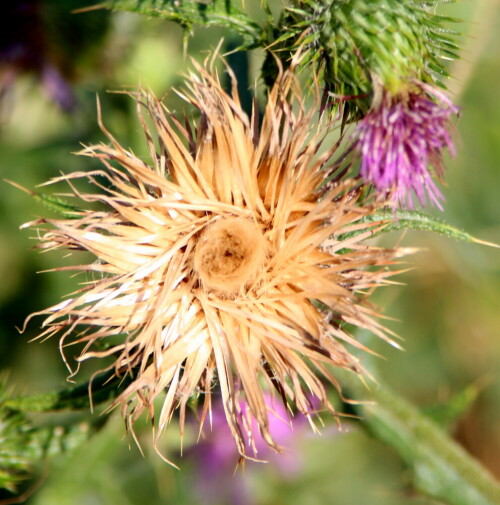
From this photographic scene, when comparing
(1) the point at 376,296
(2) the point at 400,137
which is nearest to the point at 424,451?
(1) the point at 376,296

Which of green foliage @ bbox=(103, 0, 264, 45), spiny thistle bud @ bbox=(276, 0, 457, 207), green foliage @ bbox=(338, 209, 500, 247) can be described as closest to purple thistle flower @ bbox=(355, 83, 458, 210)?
spiny thistle bud @ bbox=(276, 0, 457, 207)

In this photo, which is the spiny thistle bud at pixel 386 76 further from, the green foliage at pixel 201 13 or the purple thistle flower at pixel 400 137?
the green foliage at pixel 201 13

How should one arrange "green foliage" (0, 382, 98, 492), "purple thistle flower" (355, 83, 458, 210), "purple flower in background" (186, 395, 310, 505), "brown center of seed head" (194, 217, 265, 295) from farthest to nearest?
"purple flower in background" (186, 395, 310, 505) < "green foliage" (0, 382, 98, 492) < "brown center of seed head" (194, 217, 265, 295) < "purple thistle flower" (355, 83, 458, 210)

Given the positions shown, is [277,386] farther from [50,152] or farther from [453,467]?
[50,152]

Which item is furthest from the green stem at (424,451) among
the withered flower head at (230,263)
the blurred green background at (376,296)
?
the withered flower head at (230,263)

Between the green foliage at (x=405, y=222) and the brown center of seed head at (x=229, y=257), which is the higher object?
the green foliage at (x=405, y=222)

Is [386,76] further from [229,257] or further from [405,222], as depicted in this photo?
[229,257]

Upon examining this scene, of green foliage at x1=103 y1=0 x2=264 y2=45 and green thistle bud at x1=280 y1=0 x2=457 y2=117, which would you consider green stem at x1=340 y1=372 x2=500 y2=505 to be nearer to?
green thistle bud at x1=280 y1=0 x2=457 y2=117

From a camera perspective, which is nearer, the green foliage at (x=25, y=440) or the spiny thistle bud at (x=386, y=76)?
the spiny thistle bud at (x=386, y=76)
